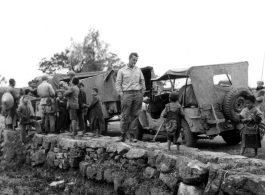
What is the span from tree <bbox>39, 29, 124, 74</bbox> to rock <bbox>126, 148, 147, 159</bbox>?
36.4 metres

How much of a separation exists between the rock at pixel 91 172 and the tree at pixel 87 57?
35392mm

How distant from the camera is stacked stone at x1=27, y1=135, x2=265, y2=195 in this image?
4125 millimetres

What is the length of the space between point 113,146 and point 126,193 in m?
1.12

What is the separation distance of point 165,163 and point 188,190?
79cm

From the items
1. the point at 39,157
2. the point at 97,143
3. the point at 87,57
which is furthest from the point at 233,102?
the point at 87,57

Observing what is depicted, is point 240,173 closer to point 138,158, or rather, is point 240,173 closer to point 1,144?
point 138,158

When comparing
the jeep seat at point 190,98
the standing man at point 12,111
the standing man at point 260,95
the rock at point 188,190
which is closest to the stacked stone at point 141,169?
the rock at point 188,190

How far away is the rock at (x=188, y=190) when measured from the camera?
→ 4512mm

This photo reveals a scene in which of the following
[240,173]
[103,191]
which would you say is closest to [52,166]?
[103,191]

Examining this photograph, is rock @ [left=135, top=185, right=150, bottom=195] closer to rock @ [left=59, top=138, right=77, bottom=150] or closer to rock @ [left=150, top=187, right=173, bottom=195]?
rock @ [left=150, top=187, right=173, bottom=195]

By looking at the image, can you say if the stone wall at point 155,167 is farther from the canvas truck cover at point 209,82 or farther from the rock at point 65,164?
the canvas truck cover at point 209,82

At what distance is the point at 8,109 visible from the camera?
11.3 metres

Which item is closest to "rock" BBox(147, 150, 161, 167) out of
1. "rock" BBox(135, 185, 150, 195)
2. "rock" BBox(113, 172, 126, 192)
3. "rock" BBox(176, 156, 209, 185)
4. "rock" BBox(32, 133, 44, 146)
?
"rock" BBox(135, 185, 150, 195)

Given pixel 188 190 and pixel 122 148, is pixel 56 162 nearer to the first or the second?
pixel 122 148
